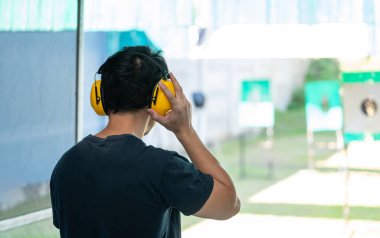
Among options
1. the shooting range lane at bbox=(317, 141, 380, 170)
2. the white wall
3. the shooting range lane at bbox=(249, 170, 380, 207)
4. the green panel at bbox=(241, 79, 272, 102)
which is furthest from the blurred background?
the white wall

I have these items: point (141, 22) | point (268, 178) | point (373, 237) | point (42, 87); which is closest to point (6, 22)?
point (42, 87)

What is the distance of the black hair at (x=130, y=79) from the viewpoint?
4.34 ft

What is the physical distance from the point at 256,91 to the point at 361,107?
3.02m

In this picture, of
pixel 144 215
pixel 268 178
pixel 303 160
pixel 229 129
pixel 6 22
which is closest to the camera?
pixel 144 215

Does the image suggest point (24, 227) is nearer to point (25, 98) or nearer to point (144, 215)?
point (25, 98)

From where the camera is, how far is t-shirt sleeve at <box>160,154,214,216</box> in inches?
49.1

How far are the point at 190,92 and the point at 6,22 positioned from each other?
267 inches

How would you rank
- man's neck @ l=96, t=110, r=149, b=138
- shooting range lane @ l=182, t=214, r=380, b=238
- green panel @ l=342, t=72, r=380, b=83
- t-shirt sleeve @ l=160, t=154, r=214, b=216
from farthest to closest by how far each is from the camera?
shooting range lane @ l=182, t=214, r=380, b=238
green panel @ l=342, t=72, r=380, b=83
man's neck @ l=96, t=110, r=149, b=138
t-shirt sleeve @ l=160, t=154, r=214, b=216

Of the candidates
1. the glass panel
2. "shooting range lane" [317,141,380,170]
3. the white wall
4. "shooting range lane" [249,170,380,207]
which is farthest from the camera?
the white wall

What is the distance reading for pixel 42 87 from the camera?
270 centimetres

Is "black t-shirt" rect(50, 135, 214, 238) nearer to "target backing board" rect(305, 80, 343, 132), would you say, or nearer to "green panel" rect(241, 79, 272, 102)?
"target backing board" rect(305, 80, 343, 132)

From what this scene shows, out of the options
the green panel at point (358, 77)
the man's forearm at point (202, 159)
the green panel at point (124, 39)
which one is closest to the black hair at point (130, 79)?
the man's forearm at point (202, 159)

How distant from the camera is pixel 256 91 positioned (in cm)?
823

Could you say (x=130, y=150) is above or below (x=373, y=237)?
above
